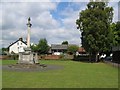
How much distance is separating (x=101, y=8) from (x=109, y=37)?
7180mm

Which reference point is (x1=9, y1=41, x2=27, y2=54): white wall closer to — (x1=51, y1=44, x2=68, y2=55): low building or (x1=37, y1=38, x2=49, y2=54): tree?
(x1=37, y1=38, x2=49, y2=54): tree

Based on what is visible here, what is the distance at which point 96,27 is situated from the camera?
5600 centimetres

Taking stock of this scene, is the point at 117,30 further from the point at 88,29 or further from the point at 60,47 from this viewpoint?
the point at 60,47

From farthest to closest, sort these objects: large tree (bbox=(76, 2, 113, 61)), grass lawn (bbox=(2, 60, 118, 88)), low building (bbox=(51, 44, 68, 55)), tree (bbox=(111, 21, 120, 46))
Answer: low building (bbox=(51, 44, 68, 55)) < tree (bbox=(111, 21, 120, 46)) < large tree (bbox=(76, 2, 113, 61)) < grass lawn (bbox=(2, 60, 118, 88))

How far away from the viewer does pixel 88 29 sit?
56406mm

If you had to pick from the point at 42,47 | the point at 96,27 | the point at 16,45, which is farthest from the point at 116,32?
the point at 16,45

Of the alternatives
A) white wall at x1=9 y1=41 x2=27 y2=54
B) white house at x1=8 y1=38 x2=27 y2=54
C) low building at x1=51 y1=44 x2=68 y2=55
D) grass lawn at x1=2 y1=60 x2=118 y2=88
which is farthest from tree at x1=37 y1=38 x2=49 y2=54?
grass lawn at x1=2 y1=60 x2=118 y2=88

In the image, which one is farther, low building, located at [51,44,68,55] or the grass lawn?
low building, located at [51,44,68,55]

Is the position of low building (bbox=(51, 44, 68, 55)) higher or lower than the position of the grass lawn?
higher

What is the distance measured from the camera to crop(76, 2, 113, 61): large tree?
184 ft

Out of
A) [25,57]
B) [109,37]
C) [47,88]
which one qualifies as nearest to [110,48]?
[109,37]

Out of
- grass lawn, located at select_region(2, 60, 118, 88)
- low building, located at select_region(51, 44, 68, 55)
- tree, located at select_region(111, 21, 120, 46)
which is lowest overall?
grass lawn, located at select_region(2, 60, 118, 88)

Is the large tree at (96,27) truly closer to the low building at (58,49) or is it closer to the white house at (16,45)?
the white house at (16,45)

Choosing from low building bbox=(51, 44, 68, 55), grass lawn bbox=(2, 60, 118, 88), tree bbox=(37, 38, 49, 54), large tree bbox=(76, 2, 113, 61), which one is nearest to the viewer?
grass lawn bbox=(2, 60, 118, 88)
